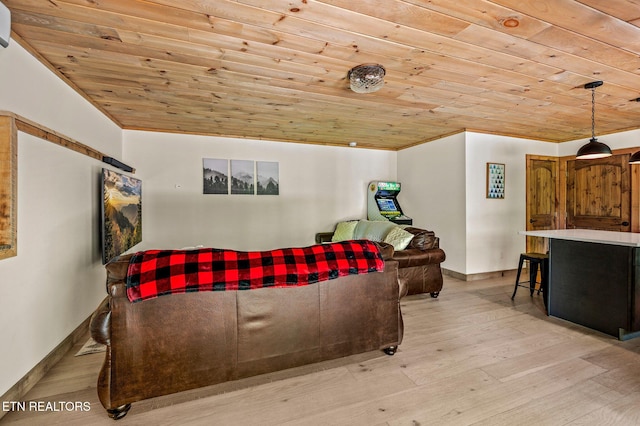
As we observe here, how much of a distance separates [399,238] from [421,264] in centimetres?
43

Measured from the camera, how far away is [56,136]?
2.41 m

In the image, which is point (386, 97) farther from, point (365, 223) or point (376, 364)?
point (376, 364)

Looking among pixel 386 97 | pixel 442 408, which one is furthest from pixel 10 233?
pixel 386 97

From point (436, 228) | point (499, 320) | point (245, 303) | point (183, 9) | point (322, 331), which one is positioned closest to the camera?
point (183, 9)

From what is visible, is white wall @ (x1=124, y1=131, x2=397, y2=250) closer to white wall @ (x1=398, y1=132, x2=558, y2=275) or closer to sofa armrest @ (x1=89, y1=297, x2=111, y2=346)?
white wall @ (x1=398, y1=132, x2=558, y2=275)

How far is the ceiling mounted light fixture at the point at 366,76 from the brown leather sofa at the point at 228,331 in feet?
4.92

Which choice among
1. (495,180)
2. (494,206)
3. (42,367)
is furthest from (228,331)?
(495,180)

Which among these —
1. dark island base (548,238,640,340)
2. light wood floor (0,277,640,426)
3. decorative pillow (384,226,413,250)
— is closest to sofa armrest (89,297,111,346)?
light wood floor (0,277,640,426)

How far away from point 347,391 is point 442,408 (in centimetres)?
60

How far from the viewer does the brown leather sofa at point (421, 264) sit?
3.81 metres

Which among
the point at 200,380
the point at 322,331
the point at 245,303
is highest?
the point at 245,303

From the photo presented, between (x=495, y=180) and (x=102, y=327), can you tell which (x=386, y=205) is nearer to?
(x=495, y=180)

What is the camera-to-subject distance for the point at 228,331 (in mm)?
1923

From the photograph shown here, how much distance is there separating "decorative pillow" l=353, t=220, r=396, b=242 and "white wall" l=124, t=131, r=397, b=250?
1.09 m
